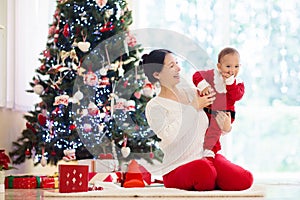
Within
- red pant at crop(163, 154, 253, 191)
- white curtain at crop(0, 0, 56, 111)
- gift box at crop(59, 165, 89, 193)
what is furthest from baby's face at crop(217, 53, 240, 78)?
white curtain at crop(0, 0, 56, 111)

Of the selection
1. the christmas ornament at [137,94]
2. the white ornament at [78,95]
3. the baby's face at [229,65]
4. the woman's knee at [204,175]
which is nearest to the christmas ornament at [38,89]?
the white ornament at [78,95]

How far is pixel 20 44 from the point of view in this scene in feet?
16.8

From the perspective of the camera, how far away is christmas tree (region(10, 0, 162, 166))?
4668mm

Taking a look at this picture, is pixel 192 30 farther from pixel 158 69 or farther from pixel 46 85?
pixel 158 69

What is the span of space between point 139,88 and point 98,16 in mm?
562

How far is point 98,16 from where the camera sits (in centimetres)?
474

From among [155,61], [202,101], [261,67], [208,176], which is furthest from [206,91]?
[261,67]

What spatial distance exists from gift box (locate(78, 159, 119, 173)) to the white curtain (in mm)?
692

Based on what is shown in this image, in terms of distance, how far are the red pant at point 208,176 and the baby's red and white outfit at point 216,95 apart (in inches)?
4.5

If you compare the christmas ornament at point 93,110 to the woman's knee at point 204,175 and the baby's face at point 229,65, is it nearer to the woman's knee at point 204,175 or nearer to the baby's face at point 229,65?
the baby's face at point 229,65

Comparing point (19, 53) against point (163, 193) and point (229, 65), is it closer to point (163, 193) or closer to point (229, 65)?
point (229, 65)

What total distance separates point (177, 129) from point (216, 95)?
0.28 metres

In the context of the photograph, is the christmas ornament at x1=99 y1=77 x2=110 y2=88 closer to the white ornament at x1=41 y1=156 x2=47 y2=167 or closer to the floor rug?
the white ornament at x1=41 y1=156 x2=47 y2=167

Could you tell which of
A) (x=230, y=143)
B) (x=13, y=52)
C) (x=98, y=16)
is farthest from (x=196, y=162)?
(x=230, y=143)
